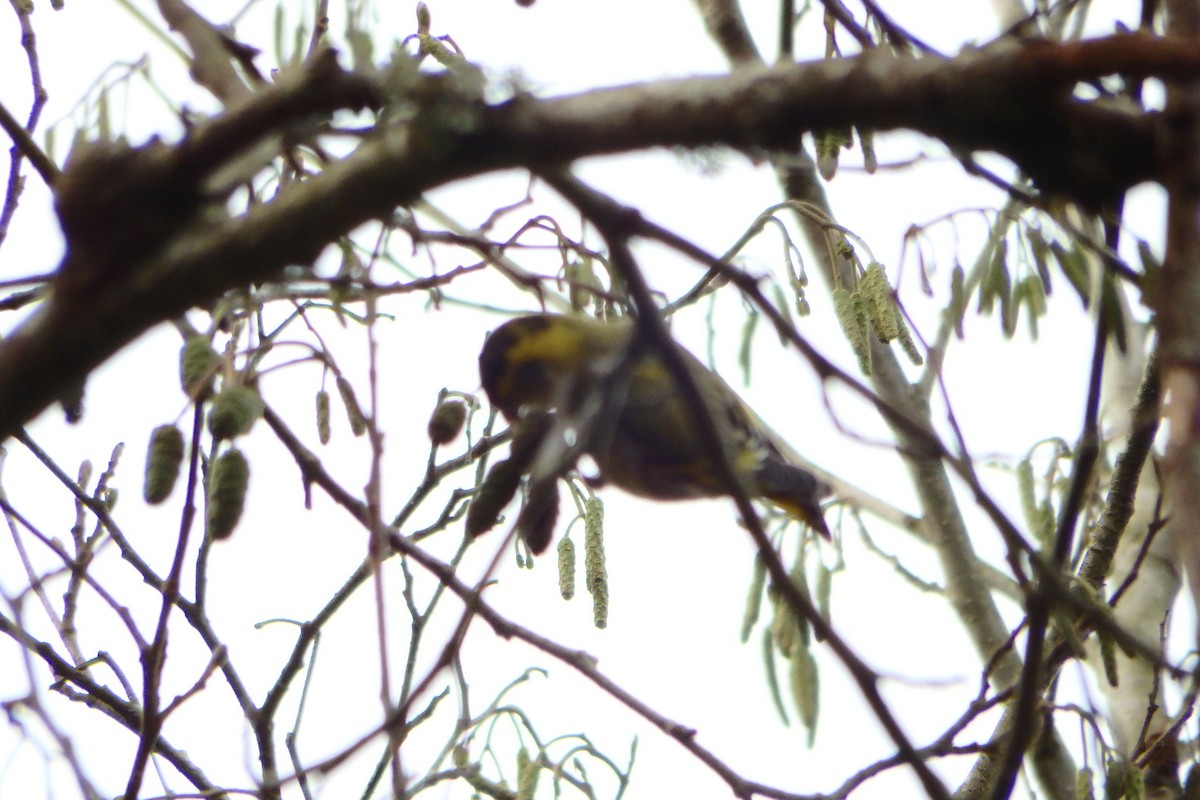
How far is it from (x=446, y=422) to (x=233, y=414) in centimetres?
72

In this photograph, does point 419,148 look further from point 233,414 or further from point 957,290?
point 957,290

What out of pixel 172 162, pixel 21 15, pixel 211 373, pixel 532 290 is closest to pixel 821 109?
pixel 172 162

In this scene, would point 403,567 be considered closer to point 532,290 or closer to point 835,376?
point 532,290

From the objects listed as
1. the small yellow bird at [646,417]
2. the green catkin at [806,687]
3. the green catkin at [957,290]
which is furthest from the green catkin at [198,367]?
the green catkin at [806,687]

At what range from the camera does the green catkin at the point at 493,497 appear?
64.3 inches

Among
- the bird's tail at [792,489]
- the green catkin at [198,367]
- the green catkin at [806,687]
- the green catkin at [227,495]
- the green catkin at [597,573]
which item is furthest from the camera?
the bird's tail at [792,489]

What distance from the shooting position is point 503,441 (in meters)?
2.53

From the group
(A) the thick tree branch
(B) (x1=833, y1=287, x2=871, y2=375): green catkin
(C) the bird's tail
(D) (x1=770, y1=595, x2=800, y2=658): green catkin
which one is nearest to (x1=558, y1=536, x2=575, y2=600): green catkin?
(B) (x1=833, y1=287, x2=871, y2=375): green catkin

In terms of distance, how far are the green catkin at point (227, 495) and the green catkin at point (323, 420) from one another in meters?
0.72

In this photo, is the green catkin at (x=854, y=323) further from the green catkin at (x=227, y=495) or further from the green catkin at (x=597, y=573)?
the green catkin at (x=227, y=495)

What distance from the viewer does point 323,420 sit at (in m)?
2.29

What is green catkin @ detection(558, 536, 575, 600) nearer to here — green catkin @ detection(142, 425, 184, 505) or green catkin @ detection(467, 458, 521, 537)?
green catkin @ detection(467, 458, 521, 537)

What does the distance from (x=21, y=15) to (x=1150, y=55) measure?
2.16 meters

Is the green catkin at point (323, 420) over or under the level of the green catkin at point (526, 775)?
over
